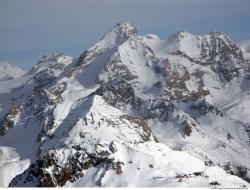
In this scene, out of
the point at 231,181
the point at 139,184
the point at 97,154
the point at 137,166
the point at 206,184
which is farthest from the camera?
the point at 97,154

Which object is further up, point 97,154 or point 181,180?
point 97,154

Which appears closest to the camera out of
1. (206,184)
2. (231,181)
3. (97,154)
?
(206,184)

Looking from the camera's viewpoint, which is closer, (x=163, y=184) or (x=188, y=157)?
(x=163, y=184)

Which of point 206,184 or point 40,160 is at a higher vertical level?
point 40,160

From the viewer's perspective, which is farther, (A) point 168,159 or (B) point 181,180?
(A) point 168,159

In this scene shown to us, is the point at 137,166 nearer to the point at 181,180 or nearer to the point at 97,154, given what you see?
the point at 97,154

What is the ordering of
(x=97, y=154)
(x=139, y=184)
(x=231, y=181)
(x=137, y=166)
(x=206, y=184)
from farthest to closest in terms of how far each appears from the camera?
(x=97, y=154) < (x=137, y=166) < (x=139, y=184) < (x=231, y=181) < (x=206, y=184)

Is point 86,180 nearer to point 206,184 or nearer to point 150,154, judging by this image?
point 150,154


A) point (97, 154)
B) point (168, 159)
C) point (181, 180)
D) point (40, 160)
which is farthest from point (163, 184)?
point (40, 160)

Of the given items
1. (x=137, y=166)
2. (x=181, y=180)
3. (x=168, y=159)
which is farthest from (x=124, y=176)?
(x=181, y=180)
